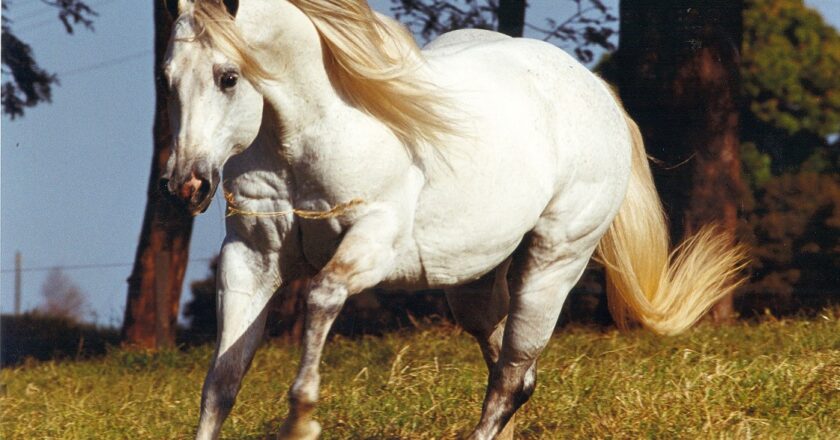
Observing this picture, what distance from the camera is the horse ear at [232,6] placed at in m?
3.27

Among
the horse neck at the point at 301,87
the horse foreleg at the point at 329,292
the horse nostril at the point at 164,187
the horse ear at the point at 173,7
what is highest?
the horse ear at the point at 173,7

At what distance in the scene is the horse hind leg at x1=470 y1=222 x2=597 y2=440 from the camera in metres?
4.41

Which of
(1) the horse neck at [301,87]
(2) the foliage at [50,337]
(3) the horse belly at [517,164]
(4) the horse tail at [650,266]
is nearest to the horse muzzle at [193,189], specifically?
(1) the horse neck at [301,87]

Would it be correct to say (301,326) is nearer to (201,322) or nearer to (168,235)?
(168,235)

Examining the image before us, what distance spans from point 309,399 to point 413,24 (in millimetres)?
5909

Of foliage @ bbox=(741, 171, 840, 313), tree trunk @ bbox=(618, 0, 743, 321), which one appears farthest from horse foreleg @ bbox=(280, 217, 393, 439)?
foliage @ bbox=(741, 171, 840, 313)

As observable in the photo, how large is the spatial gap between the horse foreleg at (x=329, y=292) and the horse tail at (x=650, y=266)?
1.76m

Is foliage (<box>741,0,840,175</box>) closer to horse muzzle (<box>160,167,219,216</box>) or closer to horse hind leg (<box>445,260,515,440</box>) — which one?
horse hind leg (<box>445,260,515,440</box>)

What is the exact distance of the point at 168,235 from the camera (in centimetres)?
920

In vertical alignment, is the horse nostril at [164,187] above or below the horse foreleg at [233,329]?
above

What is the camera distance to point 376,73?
3562 millimetres

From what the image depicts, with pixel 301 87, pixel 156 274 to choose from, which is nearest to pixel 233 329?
pixel 301 87

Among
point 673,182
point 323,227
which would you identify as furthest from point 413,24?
point 323,227

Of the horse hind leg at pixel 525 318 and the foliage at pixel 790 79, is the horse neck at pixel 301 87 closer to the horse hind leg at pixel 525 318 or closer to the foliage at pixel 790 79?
the horse hind leg at pixel 525 318
